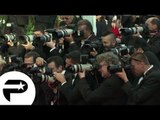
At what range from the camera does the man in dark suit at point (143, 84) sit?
5.39 m

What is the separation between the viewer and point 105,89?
5504 millimetres

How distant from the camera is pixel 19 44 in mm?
6297

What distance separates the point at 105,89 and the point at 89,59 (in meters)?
0.44

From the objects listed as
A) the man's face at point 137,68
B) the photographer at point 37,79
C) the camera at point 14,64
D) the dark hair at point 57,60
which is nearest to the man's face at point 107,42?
the man's face at point 137,68

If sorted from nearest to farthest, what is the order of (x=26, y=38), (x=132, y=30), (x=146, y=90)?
(x=146, y=90) < (x=132, y=30) < (x=26, y=38)

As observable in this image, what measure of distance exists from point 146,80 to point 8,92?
165 cm

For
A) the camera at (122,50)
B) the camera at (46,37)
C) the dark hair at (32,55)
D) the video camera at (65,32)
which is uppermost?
the video camera at (65,32)

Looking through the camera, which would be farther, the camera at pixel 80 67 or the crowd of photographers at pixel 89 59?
the camera at pixel 80 67

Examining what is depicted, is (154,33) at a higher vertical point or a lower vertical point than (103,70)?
higher

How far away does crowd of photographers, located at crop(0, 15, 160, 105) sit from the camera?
550 cm

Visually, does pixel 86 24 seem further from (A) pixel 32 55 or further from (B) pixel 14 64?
(B) pixel 14 64

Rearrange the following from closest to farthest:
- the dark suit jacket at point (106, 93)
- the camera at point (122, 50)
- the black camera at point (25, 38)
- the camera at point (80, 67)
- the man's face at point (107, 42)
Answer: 1. the dark suit jacket at point (106, 93)
2. the camera at point (80, 67)
3. the camera at point (122, 50)
4. the man's face at point (107, 42)
5. the black camera at point (25, 38)

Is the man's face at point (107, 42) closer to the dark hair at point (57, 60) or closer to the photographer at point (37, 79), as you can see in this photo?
the dark hair at point (57, 60)

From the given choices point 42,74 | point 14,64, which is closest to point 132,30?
point 42,74
